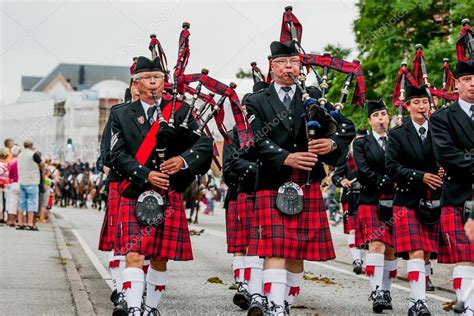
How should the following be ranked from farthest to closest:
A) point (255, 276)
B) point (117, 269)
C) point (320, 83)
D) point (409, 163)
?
point (409, 163) < point (117, 269) < point (255, 276) < point (320, 83)

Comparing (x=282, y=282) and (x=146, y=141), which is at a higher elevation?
(x=146, y=141)

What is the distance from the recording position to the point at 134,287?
257 inches

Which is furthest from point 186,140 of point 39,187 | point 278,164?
point 39,187

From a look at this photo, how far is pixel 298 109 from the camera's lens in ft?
22.9

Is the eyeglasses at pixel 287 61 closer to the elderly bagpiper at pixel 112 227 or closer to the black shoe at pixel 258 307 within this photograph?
the elderly bagpiper at pixel 112 227

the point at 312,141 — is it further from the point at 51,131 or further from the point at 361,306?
the point at 51,131

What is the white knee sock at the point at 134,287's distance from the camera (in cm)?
650

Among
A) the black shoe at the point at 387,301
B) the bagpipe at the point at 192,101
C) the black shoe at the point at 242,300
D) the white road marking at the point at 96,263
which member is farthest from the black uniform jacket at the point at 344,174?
the bagpipe at the point at 192,101

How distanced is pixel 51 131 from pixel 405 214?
6407 cm

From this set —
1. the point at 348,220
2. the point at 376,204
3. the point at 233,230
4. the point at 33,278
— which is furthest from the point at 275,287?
the point at 348,220

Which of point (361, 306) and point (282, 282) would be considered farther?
point (361, 306)

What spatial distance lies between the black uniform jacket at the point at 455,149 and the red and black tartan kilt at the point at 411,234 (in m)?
1.29

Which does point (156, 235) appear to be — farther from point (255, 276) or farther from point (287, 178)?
point (255, 276)

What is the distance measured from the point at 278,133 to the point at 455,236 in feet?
4.69
